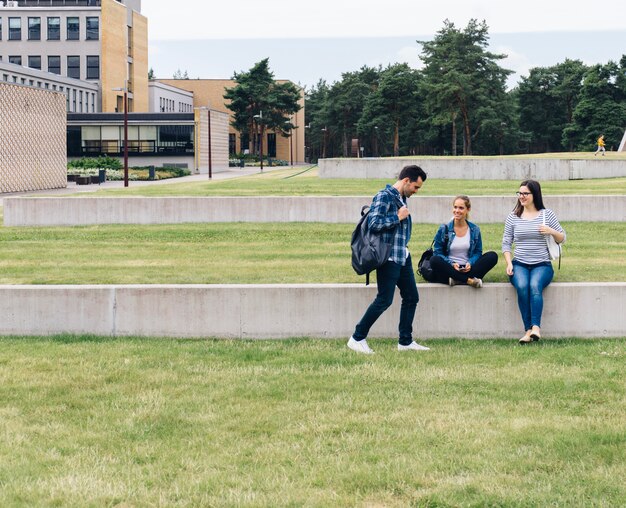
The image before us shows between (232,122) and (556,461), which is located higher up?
(232,122)

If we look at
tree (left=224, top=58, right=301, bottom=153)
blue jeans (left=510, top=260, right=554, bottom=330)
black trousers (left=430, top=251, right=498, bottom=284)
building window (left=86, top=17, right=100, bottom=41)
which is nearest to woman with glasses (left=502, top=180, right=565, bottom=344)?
blue jeans (left=510, top=260, right=554, bottom=330)

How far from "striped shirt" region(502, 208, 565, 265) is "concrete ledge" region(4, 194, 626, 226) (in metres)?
8.34

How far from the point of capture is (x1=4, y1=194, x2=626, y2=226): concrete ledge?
60.3ft

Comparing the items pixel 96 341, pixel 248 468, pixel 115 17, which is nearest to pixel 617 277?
pixel 96 341

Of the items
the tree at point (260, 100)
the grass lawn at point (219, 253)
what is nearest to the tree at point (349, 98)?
the tree at point (260, 100)

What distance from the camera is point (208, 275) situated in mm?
12062

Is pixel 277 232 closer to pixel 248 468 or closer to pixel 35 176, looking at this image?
pixel 248 468

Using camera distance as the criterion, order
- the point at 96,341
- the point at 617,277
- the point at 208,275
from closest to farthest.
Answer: the point at 96,341
the point at 617,277
the point at 208,275

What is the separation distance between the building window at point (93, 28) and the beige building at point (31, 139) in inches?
1479

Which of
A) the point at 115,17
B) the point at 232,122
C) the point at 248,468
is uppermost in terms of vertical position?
the point at 115,17

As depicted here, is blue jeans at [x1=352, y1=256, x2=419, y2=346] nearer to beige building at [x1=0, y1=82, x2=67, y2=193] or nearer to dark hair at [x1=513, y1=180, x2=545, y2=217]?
dark hair at [x1=513, y1=180, x2=545, y2=217]

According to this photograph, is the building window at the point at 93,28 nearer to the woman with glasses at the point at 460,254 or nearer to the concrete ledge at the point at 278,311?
the concrete ledge at the point at 278,311

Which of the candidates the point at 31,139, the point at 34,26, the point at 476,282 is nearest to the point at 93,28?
the point at 34,26

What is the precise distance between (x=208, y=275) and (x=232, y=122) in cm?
10309
